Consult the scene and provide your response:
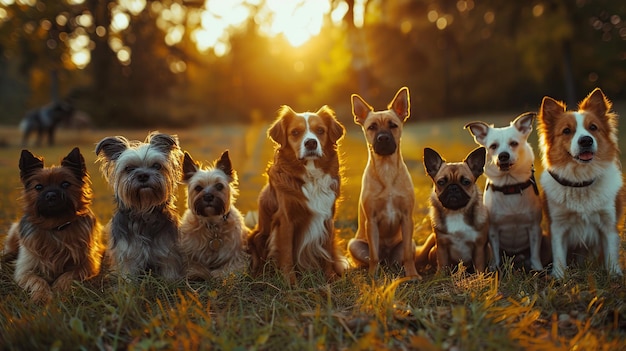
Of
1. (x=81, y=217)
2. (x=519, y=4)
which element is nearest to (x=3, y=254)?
(x=81, y=217)

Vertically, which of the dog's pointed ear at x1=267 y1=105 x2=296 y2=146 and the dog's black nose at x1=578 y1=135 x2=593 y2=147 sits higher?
the dog's pointed ear at x1=267 y1=105 x2=296 y2=146

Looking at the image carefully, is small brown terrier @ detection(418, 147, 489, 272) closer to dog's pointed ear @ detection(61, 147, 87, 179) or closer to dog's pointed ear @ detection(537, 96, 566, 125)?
dog's pointed ear @ detection(537, 96, 566, 125)

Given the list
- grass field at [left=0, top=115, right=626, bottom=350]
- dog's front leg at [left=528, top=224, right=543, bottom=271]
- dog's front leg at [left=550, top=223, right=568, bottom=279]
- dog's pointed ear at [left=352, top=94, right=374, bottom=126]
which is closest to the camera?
grass field at [left=0, top=115, right=626, bottom=350]

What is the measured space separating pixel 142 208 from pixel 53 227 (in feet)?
2.54

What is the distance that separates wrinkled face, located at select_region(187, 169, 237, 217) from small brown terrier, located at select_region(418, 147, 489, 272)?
2105mm

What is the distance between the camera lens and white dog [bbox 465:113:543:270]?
4.74m

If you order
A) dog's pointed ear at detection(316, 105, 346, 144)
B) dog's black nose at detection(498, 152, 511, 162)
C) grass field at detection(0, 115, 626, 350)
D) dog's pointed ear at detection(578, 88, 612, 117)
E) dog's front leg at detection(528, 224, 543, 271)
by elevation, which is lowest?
grass field at detection(0, 115, 626, 350)

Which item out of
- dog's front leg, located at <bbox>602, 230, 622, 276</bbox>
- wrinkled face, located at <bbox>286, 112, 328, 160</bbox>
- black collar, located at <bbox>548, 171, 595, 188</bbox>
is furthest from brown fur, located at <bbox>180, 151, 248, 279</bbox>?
dog's front leg, located at <bbox>602, 230, 622, 276</bbox>

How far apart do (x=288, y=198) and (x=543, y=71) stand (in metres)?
28.3

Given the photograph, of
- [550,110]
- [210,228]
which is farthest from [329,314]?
[550,110]

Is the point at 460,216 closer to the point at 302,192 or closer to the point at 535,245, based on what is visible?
the point at 535,245

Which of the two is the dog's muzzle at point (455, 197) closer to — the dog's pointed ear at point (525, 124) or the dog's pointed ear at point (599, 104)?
the dog's pointed ear at point (525, 124)

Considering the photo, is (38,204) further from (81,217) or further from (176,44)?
(176,44)

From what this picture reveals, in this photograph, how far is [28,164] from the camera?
432 cm
